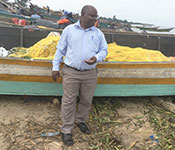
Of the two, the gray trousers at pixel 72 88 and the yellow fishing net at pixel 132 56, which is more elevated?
the yellow fishing net at pixel 132 56

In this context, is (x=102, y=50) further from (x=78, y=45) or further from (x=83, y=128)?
(x=83, y=128)

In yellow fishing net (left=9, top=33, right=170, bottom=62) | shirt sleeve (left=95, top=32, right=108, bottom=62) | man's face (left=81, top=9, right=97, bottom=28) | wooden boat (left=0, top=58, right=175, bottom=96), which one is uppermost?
man's face (left=81, top=9, right=97, bottom=28)

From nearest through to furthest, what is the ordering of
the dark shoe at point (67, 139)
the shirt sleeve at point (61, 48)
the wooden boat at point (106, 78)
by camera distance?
the shirt sleeve at point (61, 48) → the dark shoe at point (67, 139) → the wooden boat at point (106, 78)

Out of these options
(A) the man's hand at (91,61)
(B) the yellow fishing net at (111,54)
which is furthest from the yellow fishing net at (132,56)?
(A) the man's hand at (91,61)

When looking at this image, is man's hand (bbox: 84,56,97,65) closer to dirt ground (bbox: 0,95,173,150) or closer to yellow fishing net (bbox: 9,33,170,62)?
dirt ground (bbox: 0,95,173,150)

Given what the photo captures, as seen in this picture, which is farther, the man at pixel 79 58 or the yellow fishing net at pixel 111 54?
the yellow fishing net at pixel 111 54

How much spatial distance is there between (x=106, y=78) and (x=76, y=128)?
3.68 feet

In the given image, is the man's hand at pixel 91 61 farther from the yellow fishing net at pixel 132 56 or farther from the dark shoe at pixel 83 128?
the yellow fishing net at pixel 132 56

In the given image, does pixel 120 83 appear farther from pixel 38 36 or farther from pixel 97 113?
pixel 38 36

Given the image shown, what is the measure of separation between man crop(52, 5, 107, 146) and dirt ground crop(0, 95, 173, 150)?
36cm

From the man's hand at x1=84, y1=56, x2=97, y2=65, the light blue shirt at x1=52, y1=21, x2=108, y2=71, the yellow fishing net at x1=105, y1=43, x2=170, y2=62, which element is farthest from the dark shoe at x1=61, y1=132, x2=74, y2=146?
the yellow fishing net at x1=105, y1=43, x2=170, y2=62

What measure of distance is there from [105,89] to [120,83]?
332 millimetres

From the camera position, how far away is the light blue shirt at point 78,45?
2451mm

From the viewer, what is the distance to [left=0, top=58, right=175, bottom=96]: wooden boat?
Result: 3307 millimetres
